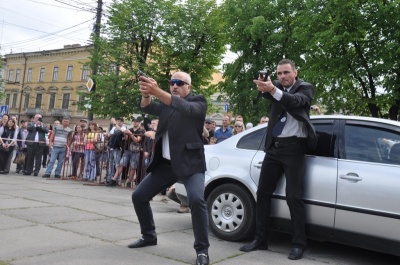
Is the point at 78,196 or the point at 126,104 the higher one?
the point at 126,104

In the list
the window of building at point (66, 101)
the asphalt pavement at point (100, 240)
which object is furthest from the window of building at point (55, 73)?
the asphalt pavement at point (100, 240)

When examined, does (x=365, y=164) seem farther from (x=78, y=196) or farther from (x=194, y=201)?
(x=78, y=196)

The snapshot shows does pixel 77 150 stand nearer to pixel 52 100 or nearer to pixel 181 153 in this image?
pixel 181 153

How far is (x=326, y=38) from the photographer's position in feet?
59.9

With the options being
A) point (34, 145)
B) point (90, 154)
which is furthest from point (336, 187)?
point (34, 145)

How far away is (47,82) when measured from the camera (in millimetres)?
59188

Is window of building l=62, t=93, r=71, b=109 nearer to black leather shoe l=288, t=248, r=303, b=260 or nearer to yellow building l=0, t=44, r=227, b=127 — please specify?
yellow building l=0, t=44, r=227, b=127

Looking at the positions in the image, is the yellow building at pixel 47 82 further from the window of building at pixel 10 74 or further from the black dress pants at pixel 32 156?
the black dress pants at pixel 32 156

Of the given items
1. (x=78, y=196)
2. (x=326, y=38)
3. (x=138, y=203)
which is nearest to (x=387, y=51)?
(x=326, y=38)

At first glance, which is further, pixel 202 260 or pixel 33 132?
pixel 33 132

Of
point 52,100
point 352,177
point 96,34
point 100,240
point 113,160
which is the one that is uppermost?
point 96,34

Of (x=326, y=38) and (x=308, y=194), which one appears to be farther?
(x=326, y=38)

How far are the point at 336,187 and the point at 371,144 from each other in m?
0.60

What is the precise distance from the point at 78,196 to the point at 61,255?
4.46 metres
